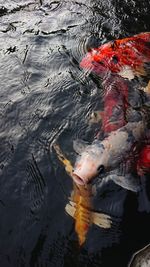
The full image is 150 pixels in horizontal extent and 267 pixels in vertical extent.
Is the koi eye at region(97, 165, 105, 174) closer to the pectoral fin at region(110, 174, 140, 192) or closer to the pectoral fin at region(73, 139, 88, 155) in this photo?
the pectoral fin at region(110, 174, 140, 192)

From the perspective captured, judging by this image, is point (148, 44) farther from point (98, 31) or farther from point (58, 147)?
point (58, 147)

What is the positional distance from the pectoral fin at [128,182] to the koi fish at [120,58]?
235 centimetres

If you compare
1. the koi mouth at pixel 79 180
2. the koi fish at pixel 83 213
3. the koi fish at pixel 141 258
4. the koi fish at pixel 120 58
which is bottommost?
the koi fish at pixel 141 258

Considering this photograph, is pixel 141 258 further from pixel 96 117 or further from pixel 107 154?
pixel 96 117

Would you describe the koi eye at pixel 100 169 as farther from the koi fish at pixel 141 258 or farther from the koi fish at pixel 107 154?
the koi fish at pixel 141 258

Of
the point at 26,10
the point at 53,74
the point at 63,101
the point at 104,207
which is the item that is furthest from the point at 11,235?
the point at 26,10

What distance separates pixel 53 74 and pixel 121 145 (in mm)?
2517

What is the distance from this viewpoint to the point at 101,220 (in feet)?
15.8

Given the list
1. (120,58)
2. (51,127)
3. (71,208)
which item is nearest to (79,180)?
(71,208)

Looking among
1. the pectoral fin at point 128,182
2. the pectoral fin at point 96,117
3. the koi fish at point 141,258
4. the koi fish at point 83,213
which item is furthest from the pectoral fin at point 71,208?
the pectoral fin at point 96,117

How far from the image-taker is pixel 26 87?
22.5 ft

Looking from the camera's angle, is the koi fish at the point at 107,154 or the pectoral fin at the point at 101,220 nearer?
the pectoral fin at the point at 101,220

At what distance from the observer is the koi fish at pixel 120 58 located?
702 centimetres

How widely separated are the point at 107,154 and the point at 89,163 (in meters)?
0.33
